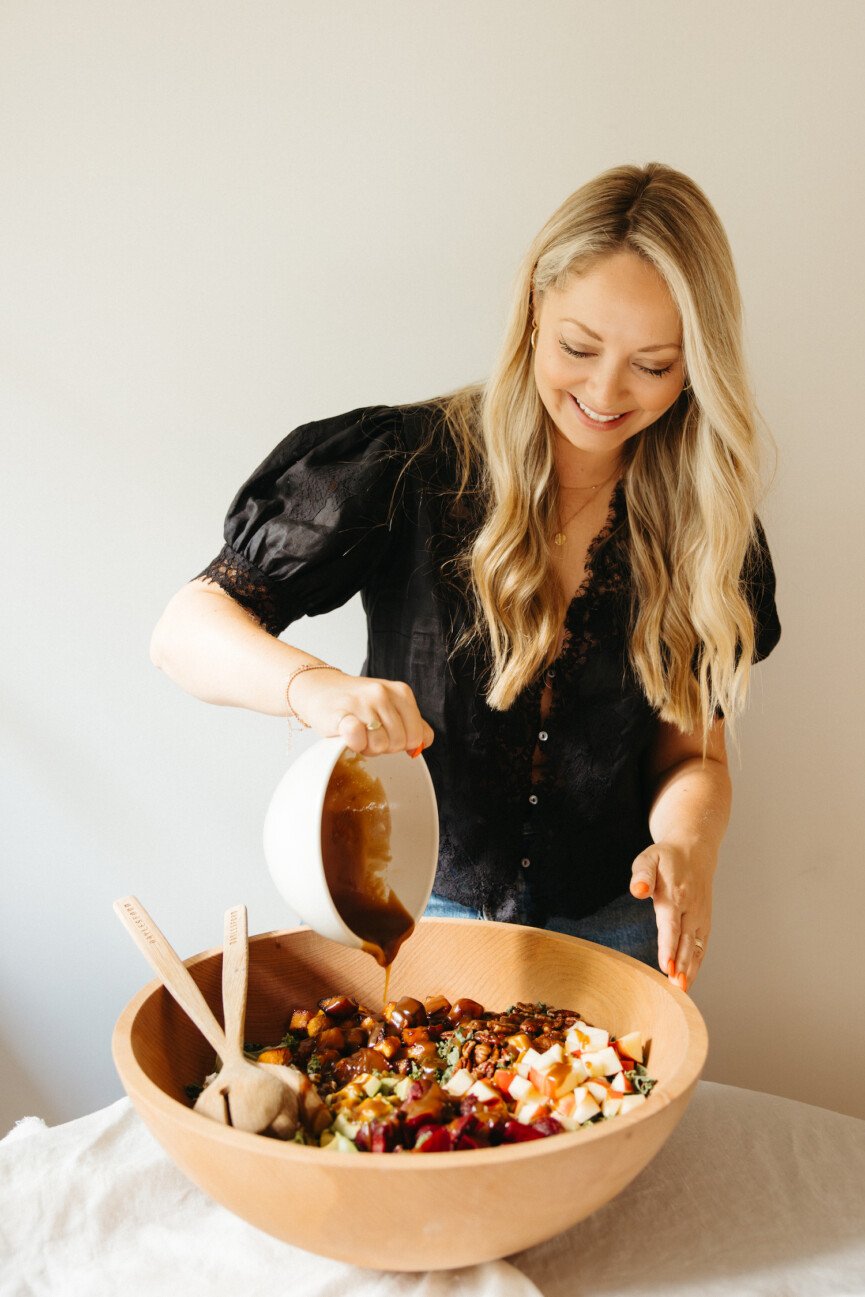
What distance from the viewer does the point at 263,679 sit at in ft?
3.64

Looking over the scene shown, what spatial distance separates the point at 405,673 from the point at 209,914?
70 centimetres

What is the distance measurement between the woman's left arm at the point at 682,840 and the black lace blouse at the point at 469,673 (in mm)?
77

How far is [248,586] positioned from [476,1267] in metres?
0.75

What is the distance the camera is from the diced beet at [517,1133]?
0.87m

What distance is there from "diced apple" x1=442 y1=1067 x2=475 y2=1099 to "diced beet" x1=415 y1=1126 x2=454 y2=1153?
125mm

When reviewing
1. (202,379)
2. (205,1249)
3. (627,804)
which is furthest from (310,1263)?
(202,379)

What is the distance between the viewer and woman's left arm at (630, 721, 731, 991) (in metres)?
1.20

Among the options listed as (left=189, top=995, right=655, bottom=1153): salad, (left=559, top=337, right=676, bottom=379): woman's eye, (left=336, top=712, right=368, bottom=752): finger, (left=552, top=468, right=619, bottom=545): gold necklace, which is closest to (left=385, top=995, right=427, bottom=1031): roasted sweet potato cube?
(left=189, top=995, right=655, bottom=1153): salad

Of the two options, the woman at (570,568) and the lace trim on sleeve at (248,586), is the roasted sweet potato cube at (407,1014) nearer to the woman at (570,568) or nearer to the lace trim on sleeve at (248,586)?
the woman at (570,568)

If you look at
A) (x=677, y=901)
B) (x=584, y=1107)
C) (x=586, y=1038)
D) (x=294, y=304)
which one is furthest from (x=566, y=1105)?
(x=294, y=304)

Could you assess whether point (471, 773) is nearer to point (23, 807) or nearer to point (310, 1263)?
point (310, 1263)

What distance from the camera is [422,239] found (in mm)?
1644

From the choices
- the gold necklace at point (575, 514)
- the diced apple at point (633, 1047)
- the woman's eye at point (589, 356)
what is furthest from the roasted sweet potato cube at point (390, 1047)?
the woman's eye at point (589, 356)

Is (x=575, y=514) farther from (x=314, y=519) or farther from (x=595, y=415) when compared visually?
(x=314, y=519)
